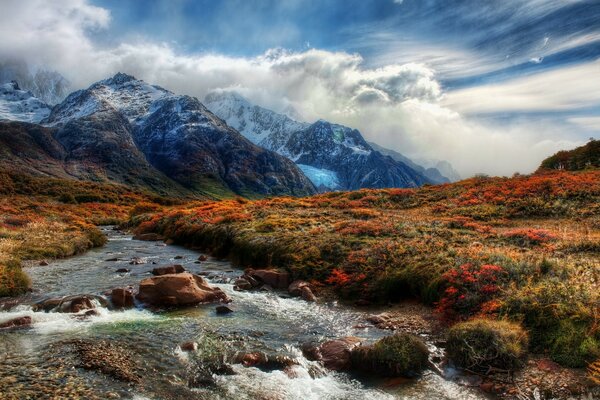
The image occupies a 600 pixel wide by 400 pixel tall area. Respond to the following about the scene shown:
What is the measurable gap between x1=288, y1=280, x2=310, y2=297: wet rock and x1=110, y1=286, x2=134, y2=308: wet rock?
29.9ft

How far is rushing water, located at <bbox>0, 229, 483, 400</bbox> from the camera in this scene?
12477mm

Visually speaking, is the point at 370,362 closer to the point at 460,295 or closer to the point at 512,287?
the point at 460,295

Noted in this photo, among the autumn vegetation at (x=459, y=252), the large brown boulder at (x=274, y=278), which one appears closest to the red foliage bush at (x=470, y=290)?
the autumn vegetation at (x=459, y=252)

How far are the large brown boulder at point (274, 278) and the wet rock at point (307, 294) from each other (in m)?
2.19

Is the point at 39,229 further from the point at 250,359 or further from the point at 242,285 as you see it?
the point at 250,359

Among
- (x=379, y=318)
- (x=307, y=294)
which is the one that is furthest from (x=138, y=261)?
(x=379, y=318)

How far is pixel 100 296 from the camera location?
21.2m

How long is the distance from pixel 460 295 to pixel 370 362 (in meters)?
7.01

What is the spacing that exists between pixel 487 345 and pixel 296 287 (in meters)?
12.4

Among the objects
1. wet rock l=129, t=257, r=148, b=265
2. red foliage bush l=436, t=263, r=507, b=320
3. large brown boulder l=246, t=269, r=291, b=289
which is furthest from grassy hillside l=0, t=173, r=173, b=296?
red foliage bush l=436, t=263, r=507, b=320

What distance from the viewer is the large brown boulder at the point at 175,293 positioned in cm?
2102

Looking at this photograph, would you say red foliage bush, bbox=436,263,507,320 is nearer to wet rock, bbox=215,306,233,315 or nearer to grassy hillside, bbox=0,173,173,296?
wet rock, bbox=215,306,233,315

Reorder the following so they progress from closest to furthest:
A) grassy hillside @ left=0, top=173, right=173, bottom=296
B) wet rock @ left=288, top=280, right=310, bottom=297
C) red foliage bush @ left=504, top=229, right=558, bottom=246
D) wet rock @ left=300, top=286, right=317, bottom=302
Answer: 1. wet rock @ left=300, top=286, right=317, bottom=302
2. wet rock @ left=288, top=280, right=310, bottom=297
3. grassy hillside @ left=0, top=173, right=173, bottom=296
4. red foliage bush @ left=504, top=229, right=558, bottom=246

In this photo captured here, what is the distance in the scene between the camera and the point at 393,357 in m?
14.0
